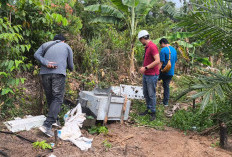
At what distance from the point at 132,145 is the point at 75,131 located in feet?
3.41

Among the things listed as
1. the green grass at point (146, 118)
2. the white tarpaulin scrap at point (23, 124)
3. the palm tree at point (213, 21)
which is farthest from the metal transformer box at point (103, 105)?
the palm tree at point (213, 21)

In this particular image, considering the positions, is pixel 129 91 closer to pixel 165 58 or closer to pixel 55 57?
pixel 165 58

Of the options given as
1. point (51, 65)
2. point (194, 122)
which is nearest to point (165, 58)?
point (194, 122)

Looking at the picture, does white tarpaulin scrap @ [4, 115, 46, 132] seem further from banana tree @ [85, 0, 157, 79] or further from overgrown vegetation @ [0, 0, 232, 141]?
banana tree @ [85, 0, 157, 79]

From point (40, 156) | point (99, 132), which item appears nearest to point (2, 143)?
point (40, 156)

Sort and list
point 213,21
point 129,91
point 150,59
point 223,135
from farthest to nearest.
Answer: point 129,91 < point 150,59 < point 223,135 < point 213,21

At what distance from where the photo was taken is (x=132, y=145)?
Result: 3914 millimetres

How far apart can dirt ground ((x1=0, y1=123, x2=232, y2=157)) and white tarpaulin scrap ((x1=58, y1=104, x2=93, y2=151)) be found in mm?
91

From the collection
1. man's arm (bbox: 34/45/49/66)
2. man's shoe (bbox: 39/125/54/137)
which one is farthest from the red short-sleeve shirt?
man's shoe (bbox: 39/125/54/137)

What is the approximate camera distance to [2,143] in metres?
3.53

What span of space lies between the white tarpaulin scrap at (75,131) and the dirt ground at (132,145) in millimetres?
91

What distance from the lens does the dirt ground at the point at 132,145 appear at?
3.38m

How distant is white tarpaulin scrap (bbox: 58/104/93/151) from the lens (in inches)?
144

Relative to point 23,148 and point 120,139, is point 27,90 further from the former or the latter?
point 120,139
